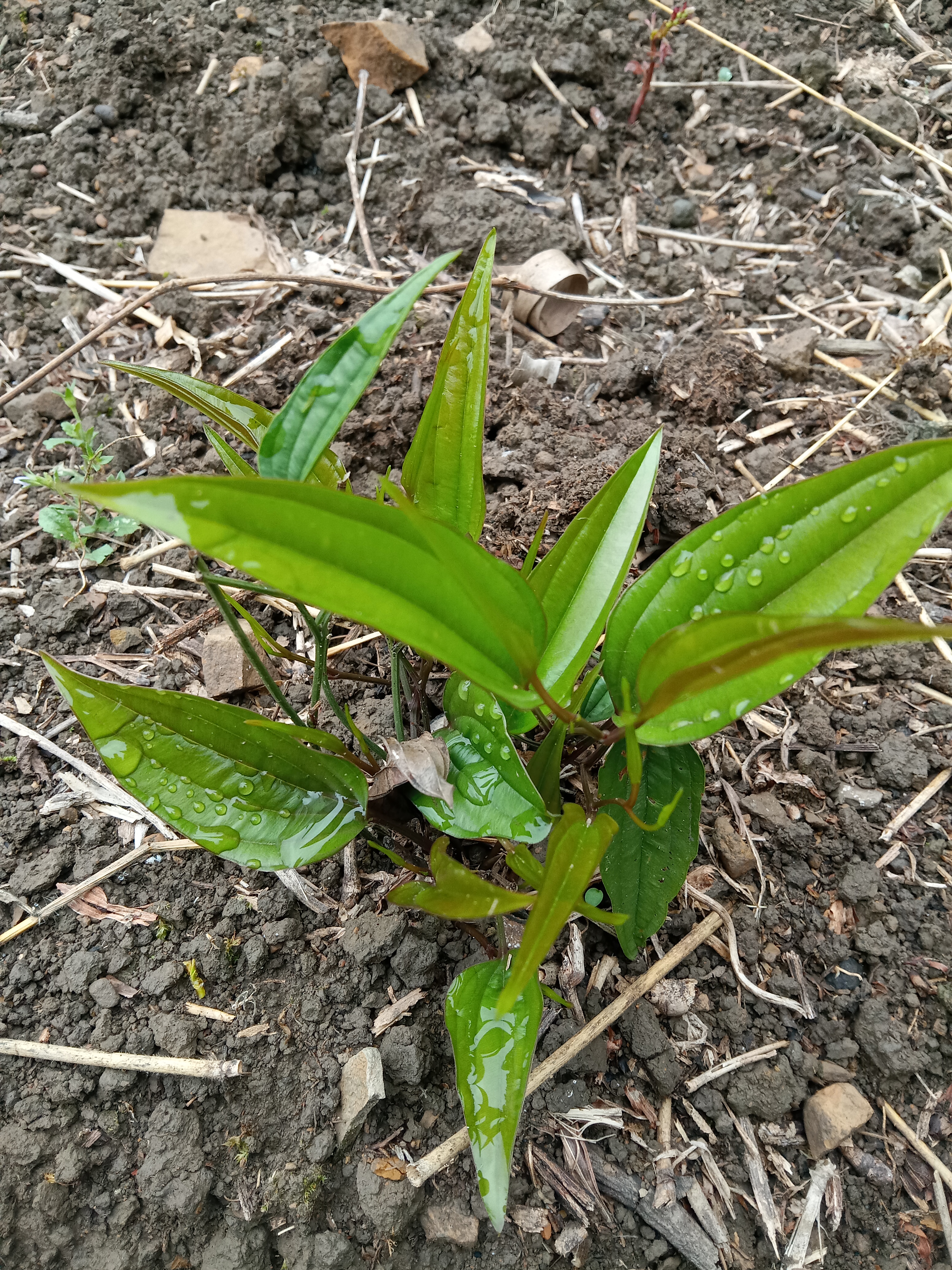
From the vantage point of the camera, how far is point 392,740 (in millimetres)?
962

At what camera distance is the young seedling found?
195 cm

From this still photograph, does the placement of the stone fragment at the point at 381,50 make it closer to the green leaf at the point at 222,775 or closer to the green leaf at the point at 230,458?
the green leaf at the point at 230,458

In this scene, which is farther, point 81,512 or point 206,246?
point 206,246

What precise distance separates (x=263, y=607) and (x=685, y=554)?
2.92 ft

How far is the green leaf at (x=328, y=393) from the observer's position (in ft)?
2.42

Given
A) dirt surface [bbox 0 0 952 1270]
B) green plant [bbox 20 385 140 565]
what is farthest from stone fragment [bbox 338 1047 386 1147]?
green plant [bbox 20 385 140 565]

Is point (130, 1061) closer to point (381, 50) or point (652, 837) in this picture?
point (652, 837)

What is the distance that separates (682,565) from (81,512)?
1234 mm

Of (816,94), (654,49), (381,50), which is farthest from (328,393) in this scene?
(816,94)

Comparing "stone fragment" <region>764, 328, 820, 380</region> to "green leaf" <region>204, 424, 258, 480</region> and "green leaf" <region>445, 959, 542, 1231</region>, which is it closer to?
"green leaf" <region>204, 424, 258, 480</region>

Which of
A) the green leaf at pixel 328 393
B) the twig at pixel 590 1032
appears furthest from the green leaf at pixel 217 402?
the twig at pixel 590 1032

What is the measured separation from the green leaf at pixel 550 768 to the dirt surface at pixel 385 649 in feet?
0.84

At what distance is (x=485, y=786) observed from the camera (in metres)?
0.94

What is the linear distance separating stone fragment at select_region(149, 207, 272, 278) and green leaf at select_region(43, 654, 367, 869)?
1360 mm
